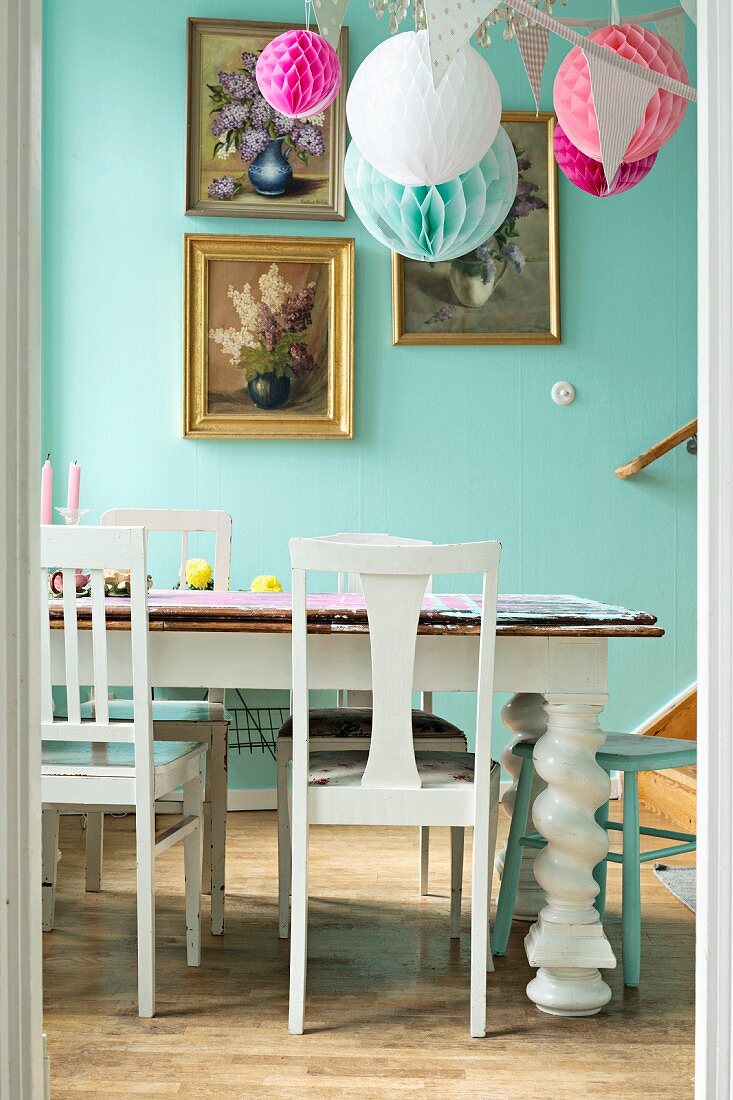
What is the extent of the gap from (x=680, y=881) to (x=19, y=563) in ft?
7.69

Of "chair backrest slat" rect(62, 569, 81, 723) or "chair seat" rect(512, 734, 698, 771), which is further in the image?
"chair seat" rect(512, 734, 698, 771)

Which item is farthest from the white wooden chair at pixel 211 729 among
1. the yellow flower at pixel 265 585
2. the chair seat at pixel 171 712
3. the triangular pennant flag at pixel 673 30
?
the triangular pennant flag at pixel 673 30

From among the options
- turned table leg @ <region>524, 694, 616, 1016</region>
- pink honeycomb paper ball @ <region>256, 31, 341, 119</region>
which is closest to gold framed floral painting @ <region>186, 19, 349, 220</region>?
pink honeycomb paper ball @ <region>256, 31, 341, 119</region>

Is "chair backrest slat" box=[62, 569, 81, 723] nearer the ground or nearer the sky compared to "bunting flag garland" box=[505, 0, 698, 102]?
nearer the ground

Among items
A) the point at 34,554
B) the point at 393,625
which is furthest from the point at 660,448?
the point at 34,554

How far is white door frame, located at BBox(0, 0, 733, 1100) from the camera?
3.34 ft

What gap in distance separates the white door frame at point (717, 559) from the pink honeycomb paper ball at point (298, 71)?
1729 mm

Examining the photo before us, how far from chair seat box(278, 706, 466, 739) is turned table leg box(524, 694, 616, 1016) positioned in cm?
36

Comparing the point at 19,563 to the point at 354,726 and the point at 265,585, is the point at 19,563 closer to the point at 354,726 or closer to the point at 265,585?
the point at 354,726

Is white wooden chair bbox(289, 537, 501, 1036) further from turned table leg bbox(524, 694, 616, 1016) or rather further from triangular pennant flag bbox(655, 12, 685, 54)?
triangular pennant flag bbox(655, 12, 685, 54)

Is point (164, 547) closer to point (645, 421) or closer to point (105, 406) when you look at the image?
point (105, 406)

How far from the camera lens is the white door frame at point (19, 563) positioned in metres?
1.01

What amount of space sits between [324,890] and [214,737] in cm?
62

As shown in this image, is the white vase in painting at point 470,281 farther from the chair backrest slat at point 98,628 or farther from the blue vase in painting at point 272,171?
the chair backrest slat at point 98,628
